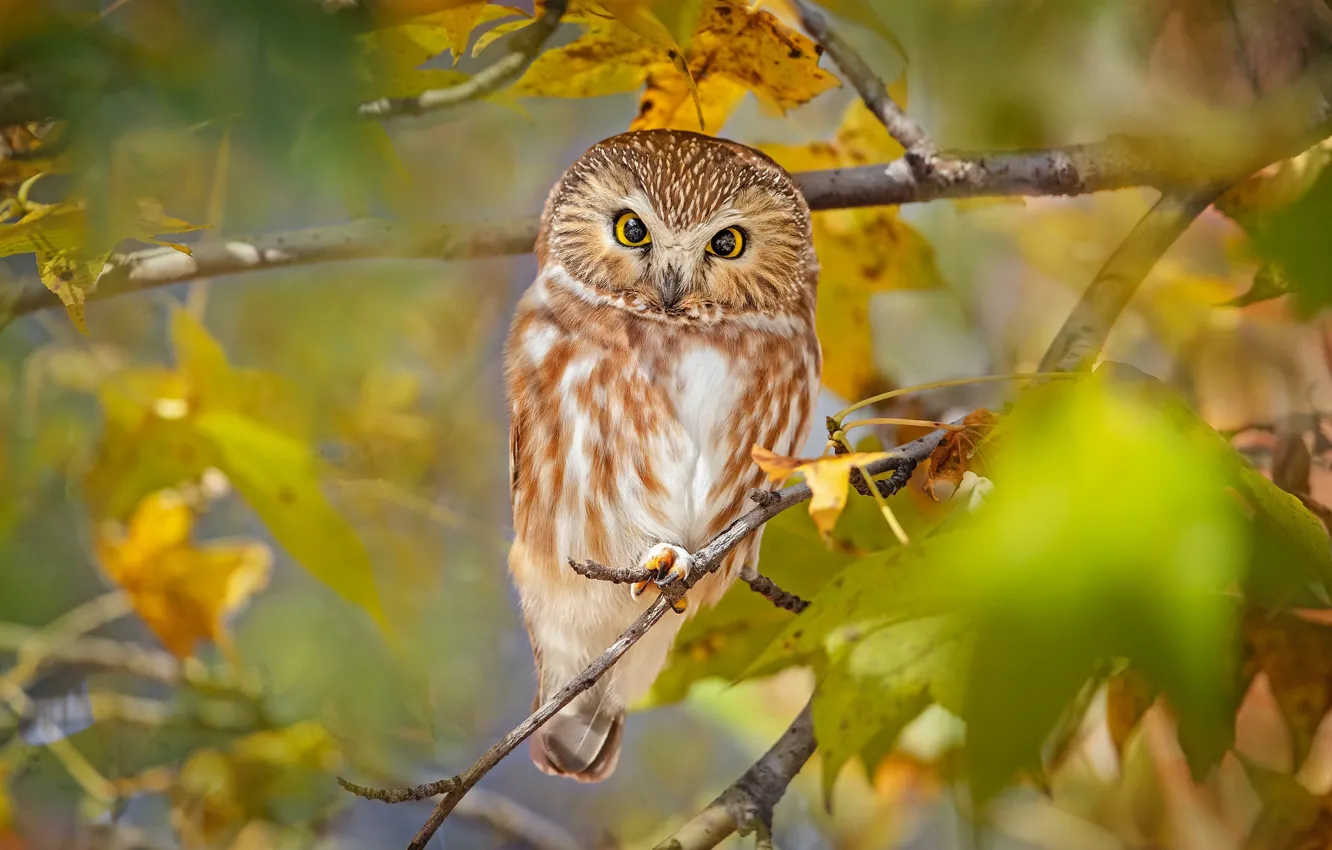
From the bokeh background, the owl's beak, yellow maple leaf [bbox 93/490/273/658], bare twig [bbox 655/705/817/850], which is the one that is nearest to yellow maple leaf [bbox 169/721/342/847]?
the bokeh background

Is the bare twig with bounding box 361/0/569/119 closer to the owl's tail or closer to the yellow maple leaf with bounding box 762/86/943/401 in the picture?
the yellow maple leaf with bounding box 762/86/943/401

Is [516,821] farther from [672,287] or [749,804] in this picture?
[672,287]

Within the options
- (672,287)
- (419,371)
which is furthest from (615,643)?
(419,371)

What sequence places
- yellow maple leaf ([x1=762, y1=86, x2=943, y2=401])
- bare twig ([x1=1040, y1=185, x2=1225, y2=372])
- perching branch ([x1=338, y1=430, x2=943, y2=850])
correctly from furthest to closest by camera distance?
1. yellow maple leaf ([x1=762, y1=86, x2=943, y2=401])
2. bare twig ([x1=1040, y1=185, x2=1225, y2=372])
3. perching branch ([x1=338, y1=430, x2=943, y2=850])

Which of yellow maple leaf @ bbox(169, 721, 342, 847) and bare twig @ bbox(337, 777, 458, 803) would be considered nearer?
bare twig @ bbox(337, 777, 458, 803)

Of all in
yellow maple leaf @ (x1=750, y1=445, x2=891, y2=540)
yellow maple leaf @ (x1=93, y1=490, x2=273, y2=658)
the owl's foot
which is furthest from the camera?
yellow maple leaf @ (x1=93, y1=490, x2=273, y2=658)

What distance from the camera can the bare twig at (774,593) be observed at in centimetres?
94

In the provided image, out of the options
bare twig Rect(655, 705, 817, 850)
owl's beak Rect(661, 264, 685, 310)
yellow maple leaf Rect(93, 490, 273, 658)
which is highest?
owl's beak Rect(661, 264, 685, 310)

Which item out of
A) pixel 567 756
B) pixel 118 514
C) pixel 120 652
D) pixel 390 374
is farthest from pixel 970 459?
pixel 120 652

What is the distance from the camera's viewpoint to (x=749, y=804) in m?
0.99

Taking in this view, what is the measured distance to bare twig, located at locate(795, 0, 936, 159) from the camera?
2.81 feet

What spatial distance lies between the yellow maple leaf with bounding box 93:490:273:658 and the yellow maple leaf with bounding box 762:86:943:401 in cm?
75

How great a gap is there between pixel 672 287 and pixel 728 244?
6 centimetres

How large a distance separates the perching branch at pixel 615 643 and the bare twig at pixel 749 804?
1.01 ft
